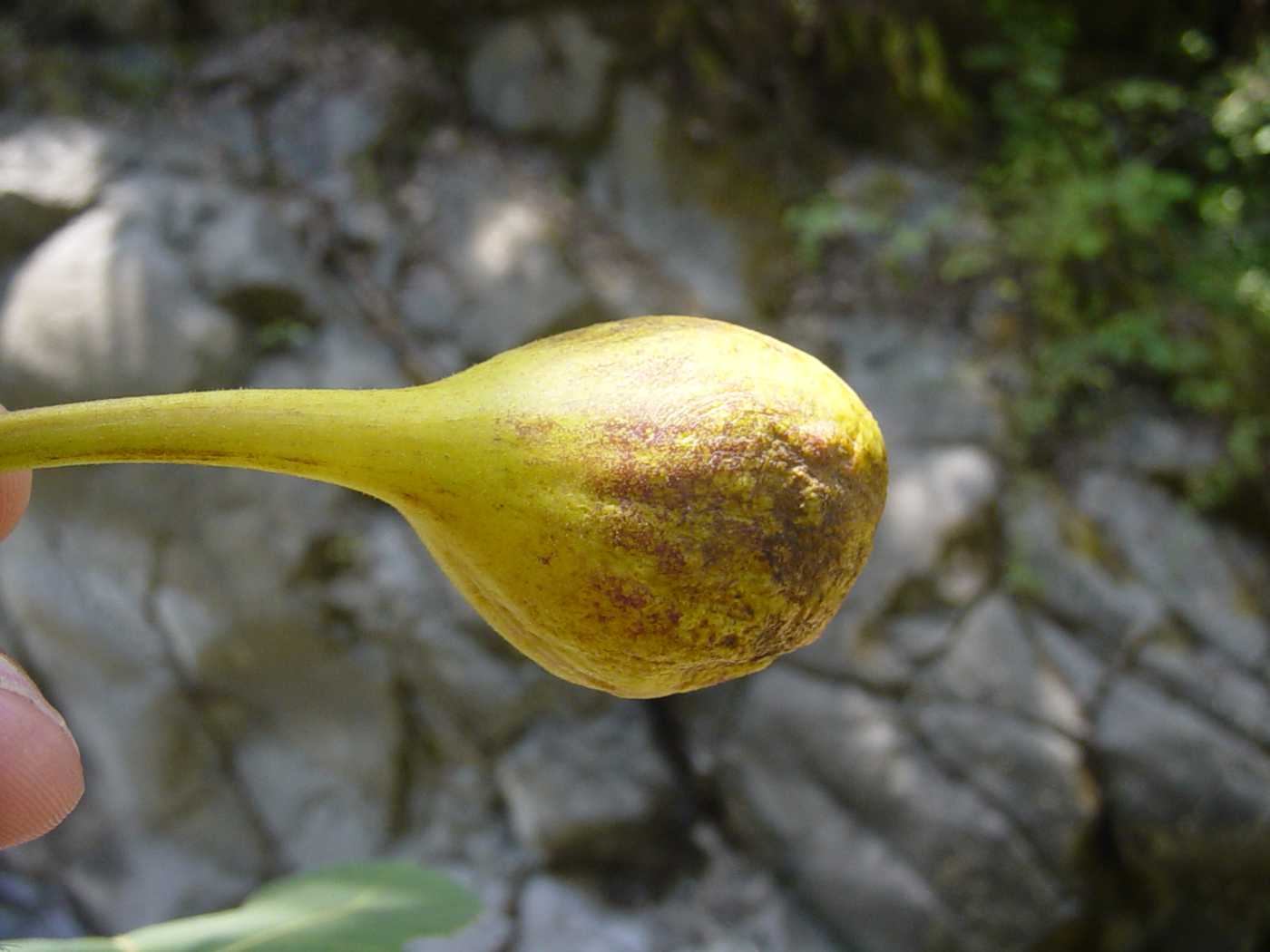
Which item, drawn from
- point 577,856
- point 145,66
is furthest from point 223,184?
point 577,856

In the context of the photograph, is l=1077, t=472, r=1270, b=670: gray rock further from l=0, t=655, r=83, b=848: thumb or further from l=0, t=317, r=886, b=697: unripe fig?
l=0, t=655, r=83, b=848: thumb

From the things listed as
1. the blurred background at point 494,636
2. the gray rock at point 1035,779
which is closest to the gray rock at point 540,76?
the blurred background at point 494,636

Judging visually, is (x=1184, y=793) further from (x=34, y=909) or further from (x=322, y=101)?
(x=322, y=101)

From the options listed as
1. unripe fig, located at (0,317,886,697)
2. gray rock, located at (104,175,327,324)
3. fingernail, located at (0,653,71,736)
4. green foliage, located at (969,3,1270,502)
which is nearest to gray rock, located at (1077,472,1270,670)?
green foliage, located at (969,3,1270,502)

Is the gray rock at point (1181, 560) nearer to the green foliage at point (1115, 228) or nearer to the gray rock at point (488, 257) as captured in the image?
the green foliage at point (1115, 228)

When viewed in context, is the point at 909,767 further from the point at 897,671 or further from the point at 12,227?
the point at 12,227

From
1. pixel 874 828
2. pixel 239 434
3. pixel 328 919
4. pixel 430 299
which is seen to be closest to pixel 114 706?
pixel 430 299
